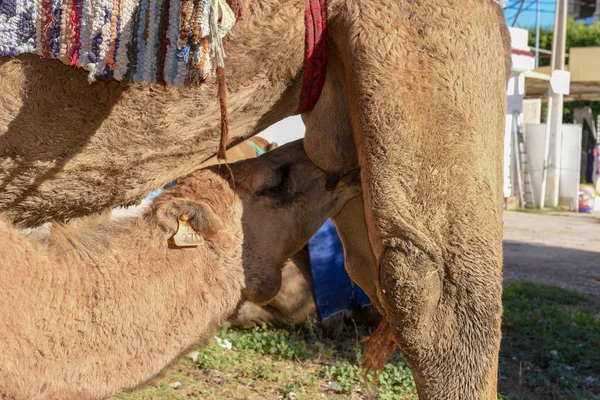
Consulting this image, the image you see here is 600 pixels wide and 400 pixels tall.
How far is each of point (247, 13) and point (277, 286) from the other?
1.08 metres

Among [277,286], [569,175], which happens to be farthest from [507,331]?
[569,175]

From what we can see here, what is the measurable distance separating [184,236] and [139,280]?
0.22m

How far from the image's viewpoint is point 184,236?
273cm

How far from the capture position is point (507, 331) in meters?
6.32

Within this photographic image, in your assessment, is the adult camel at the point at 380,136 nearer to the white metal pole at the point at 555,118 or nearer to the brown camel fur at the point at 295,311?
the brown camel fur at the point at 295,311

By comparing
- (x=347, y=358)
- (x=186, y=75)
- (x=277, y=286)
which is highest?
(x=186, y=75)

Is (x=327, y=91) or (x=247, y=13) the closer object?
(x=247, y=13)

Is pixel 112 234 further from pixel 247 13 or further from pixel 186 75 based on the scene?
pixel 247 13

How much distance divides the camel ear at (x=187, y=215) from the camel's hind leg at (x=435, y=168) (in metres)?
0.66

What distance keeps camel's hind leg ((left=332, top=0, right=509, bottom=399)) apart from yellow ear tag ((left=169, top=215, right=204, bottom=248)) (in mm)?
726

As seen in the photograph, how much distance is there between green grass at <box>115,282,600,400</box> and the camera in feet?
16.2

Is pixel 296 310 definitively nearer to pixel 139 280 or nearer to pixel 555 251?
pixel 139 280

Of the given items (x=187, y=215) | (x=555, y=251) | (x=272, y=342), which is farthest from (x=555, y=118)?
(x=187, y=215)

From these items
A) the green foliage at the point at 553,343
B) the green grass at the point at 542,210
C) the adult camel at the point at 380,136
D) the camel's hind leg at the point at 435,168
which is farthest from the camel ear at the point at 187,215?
the green grass at the point at 542,210
